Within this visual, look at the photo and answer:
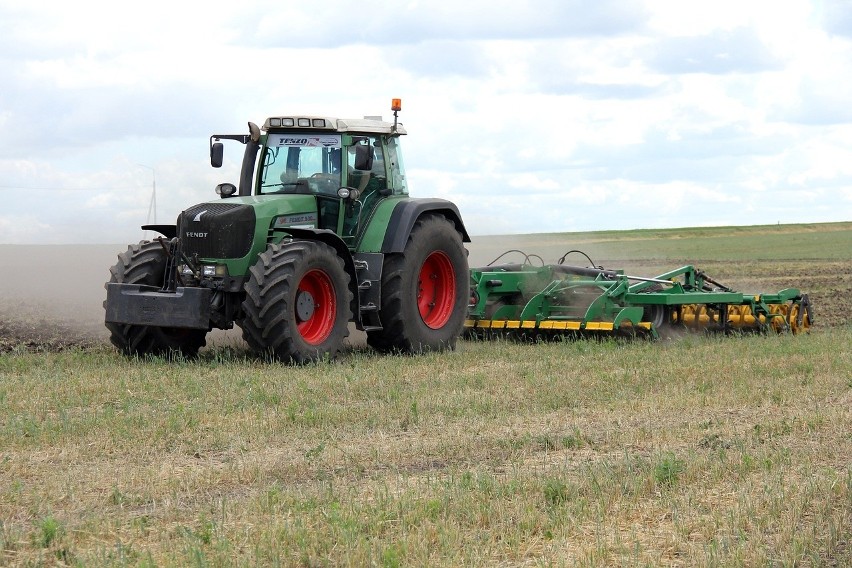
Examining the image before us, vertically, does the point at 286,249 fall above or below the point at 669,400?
above

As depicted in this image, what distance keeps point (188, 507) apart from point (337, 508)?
2.81 ft

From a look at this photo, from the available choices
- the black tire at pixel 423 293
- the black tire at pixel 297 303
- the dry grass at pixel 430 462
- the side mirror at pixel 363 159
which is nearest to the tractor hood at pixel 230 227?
the black tire at pixel 297 303

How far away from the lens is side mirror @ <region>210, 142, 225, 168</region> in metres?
12.5

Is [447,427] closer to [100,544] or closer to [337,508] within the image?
[337,508]

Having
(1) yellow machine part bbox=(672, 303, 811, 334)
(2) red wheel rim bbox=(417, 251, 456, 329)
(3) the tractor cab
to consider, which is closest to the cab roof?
(3) the tractor cab

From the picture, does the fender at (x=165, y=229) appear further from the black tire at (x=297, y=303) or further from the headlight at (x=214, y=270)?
the black tire at (x=297, y=303)

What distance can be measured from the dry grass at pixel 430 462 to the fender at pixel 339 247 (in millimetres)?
612

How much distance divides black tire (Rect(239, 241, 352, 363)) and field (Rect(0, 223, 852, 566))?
30cm

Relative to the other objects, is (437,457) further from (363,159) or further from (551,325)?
(551,325)

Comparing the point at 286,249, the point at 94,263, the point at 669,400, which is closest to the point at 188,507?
the point at 669,400

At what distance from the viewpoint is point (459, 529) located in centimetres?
561

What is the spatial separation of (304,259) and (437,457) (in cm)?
423

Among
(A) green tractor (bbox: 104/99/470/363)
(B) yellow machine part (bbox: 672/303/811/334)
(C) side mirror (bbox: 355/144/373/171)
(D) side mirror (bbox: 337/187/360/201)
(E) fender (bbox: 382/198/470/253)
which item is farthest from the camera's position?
(B) yellow machine part (bbox: 672/303/811/334)

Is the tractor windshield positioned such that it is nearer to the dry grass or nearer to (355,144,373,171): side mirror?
(355,144,373,171): side mirror
